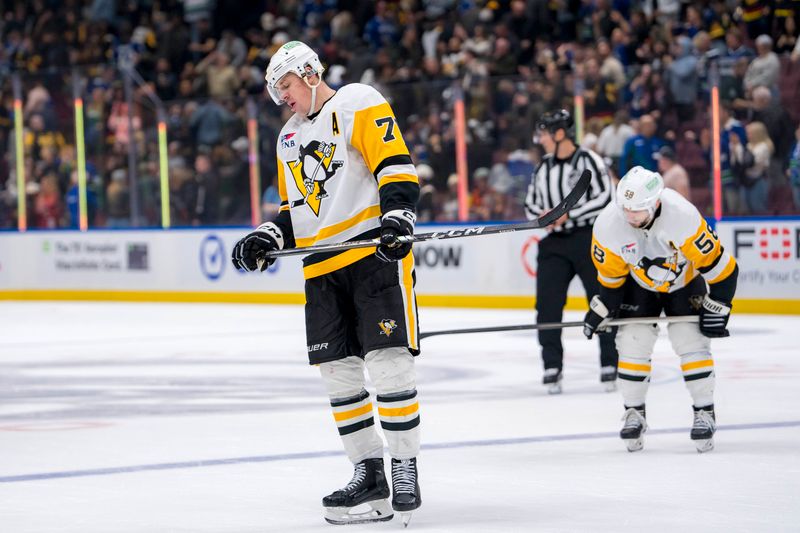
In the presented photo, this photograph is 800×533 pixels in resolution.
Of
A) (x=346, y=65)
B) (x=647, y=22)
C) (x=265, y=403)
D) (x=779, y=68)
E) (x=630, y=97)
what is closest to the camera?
(x=265, y=403)

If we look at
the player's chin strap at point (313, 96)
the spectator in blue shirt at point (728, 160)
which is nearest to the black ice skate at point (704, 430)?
the player's chin strap at point (313, 96)

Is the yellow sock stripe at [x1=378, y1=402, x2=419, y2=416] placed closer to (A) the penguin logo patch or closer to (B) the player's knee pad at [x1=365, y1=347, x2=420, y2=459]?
(B) the player's knee pad at [x1=365, y1=347, x2=420, y2=459]

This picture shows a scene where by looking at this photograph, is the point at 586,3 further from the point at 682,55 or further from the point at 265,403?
the point at 265,403

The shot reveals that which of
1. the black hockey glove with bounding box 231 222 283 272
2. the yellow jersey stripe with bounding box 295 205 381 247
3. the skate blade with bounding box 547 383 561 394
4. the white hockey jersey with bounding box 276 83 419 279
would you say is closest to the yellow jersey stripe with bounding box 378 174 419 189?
the white hockey jersey with bounding box 276 83 419 279

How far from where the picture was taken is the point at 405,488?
4168mm

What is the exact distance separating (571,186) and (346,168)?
337 centimetres

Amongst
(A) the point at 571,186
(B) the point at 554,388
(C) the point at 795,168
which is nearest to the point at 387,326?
(B) the point at 554,388

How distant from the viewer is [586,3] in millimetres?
14086

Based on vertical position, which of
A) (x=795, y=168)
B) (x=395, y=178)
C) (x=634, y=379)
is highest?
(x=795, y=168)

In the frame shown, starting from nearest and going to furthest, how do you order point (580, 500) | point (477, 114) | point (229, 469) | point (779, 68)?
point (580, 500)
point (229, 469)
point (779, 68)
point (477, 114)

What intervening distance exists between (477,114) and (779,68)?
2667 millimetres

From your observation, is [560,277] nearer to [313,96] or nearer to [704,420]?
[704,420]

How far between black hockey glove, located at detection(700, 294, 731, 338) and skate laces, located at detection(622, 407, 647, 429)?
38cm

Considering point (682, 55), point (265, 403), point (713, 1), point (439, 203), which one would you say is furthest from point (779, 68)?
point (265, 403)
